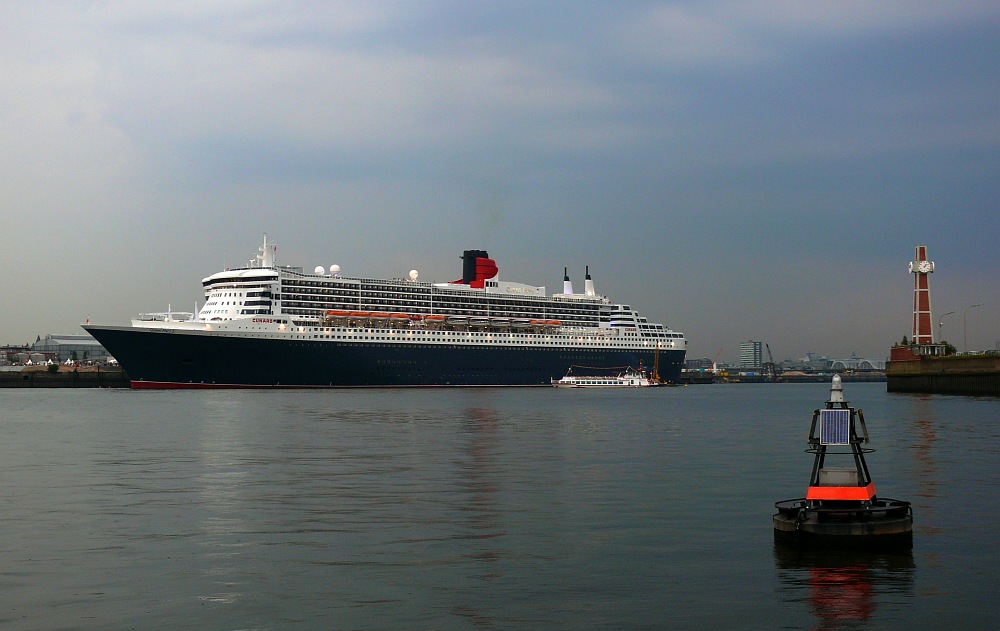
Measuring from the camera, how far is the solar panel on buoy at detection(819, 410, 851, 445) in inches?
714

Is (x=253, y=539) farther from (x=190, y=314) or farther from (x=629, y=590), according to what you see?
(x=190, y=314)

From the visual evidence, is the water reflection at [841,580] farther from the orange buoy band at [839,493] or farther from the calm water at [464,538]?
the orange buoy band at [839,493]

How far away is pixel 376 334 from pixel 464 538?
9507 cm

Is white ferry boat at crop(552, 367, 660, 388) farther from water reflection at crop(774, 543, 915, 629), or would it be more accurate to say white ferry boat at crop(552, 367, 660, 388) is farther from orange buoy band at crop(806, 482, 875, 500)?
water reflection at crop(774, 543, 915, 629)

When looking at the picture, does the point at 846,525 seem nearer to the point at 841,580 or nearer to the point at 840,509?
the point at 840,509

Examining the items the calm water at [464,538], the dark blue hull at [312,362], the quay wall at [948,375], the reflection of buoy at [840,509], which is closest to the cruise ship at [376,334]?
the dark blue hull at [312,362]

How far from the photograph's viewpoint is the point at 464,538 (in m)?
18.8

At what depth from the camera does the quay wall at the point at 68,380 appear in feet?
483

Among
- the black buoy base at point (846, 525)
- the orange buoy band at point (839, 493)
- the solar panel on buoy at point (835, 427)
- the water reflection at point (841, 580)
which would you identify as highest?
the solar panel on buoy at point (835, 427)

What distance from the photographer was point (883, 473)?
29.6 metres

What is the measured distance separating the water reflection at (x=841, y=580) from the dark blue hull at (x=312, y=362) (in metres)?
88.4

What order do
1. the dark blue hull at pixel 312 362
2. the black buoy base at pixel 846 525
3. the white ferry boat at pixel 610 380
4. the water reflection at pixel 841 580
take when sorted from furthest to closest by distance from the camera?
the white ferry boat at pixel 610 380 → the dark blue hull at pixel 312 362 → the black buoy base at pixel 846 525 → the water reflection at pixel 841 580

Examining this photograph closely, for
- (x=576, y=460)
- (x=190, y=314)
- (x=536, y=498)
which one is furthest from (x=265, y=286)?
(x=536, y=498)

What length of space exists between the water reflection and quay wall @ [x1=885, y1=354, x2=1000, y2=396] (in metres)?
82.6
